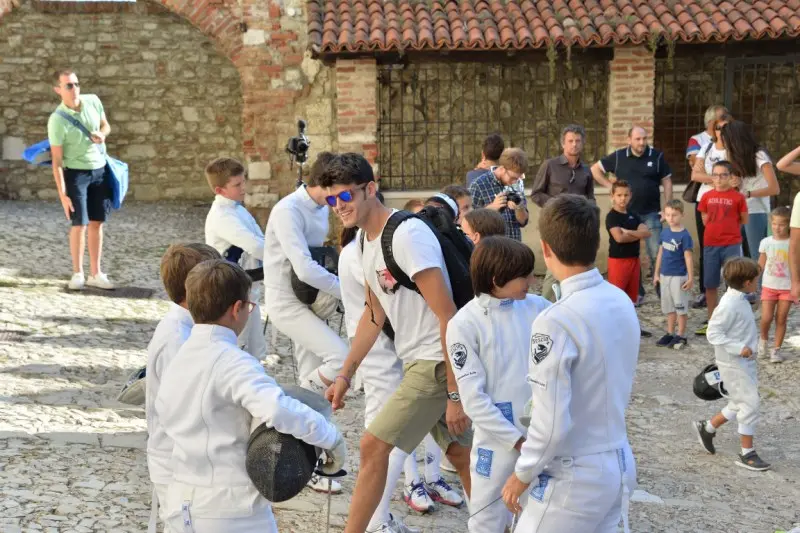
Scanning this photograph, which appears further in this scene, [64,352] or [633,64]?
[633,64]

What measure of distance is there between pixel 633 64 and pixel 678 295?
4355 mm

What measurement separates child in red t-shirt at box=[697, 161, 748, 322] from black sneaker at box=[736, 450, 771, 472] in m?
3.16

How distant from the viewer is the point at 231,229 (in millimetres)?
6090

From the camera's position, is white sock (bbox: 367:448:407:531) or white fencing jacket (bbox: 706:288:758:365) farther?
→ white fencing jacket (bbox: 706:288:758:365)

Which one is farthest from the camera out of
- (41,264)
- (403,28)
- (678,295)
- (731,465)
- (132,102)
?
(132,102)

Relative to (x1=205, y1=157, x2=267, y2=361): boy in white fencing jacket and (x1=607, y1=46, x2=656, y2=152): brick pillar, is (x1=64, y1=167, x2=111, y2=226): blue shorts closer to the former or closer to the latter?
(x1=205, y1=157, x2=267, y2=361): boy in white fencing jacket

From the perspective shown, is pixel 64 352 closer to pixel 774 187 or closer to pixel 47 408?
pixel 47 408

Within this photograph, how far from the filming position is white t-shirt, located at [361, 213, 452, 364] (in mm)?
4152

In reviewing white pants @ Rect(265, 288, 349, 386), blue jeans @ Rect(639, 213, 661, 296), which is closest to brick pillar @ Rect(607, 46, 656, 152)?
blue jeans @ Rect(639, 213, 661, 296)

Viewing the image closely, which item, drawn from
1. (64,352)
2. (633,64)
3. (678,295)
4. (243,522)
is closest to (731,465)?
(678,295)

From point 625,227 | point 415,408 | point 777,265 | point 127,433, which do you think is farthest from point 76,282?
point 415,408

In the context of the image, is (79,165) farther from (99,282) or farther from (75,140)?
(99,282)

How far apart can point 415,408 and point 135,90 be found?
13.9 metres

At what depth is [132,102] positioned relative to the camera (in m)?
17.1
